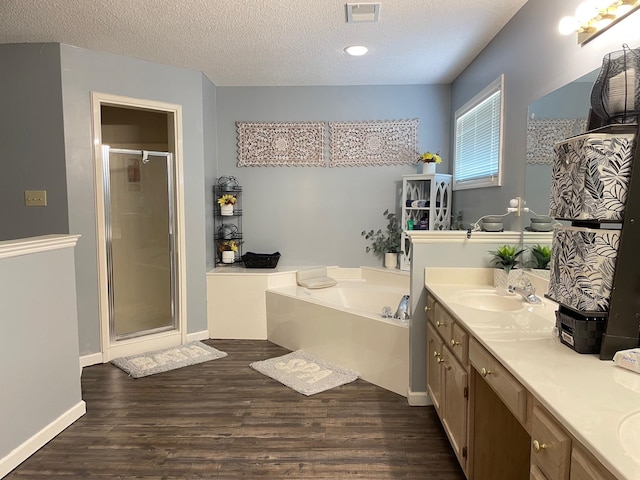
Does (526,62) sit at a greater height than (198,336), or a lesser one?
greater

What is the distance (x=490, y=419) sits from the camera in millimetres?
1781

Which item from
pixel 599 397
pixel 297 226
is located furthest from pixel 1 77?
pixel 599 397

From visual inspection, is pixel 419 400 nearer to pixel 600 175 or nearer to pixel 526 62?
pixel 600 175

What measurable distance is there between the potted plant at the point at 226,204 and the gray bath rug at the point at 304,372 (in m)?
1.47

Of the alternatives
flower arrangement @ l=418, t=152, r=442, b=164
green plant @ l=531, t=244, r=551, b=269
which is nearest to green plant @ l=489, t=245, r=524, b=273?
green plant @ l=531, t=244, r=551, b=269

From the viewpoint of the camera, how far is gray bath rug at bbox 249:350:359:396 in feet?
9.79

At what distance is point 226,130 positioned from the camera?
4406 mm

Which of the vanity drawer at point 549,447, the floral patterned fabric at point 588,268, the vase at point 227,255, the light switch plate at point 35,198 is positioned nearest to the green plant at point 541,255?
the floral patterned fabric at point 588,268

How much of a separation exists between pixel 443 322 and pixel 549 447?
112cm

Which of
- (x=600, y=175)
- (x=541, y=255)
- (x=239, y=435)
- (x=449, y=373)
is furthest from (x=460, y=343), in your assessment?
(x=239, y=435)

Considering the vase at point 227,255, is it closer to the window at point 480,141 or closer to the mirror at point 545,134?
the window at point 480,141

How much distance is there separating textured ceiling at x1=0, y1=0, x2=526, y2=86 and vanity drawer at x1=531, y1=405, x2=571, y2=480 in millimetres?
2270

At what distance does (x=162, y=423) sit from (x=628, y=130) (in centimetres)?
256

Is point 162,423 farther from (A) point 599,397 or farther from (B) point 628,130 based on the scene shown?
(B) point 628,130
